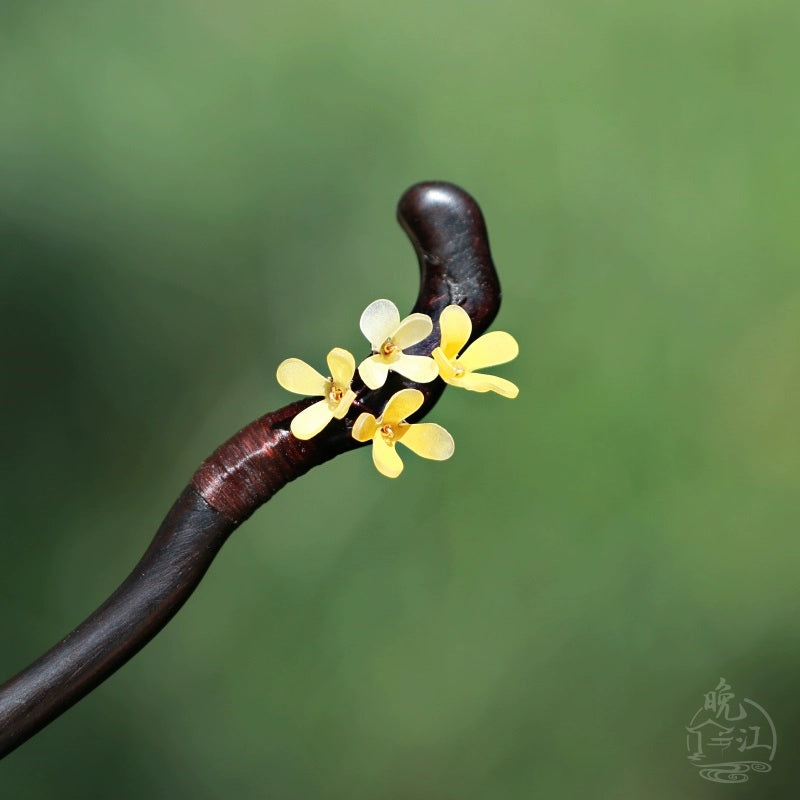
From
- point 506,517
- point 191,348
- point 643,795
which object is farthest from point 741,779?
point 191,348

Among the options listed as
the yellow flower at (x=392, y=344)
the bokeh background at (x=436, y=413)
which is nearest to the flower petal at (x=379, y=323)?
the yellow flower at (x=392, y=344)

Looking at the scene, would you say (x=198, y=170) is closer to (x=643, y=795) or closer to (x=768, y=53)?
(x=768, y=53)

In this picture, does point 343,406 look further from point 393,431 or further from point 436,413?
point 436,413

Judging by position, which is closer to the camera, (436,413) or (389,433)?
(389,433)

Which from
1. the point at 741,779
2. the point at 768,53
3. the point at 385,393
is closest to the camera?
the point at 385,393

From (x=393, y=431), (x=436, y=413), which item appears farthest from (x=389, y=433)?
(x=436, y=413)

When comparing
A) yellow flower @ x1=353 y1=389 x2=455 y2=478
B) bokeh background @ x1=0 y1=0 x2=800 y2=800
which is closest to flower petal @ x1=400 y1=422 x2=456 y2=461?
yellow flower @ x1=353 y1=389 x2=455 y2=478
